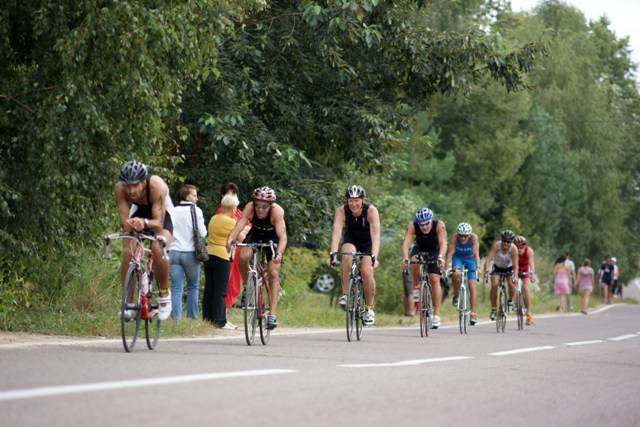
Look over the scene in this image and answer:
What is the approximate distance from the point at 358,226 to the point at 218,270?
207 cm

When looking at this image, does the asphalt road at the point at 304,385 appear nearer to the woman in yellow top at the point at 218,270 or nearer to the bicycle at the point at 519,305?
the woman in yellow top at the point at 218,270

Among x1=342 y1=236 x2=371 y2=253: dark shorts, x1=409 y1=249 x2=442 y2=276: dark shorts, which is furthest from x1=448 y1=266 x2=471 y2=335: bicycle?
x1=342 y1=236 x2=371 y2=253: dark shorts

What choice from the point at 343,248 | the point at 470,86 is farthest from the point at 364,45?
the point at 343,248

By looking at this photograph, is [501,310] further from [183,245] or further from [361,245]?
[183,245]

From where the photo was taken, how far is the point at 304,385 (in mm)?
8984

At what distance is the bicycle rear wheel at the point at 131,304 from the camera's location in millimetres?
11961

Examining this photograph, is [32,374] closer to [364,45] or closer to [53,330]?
[53,330]

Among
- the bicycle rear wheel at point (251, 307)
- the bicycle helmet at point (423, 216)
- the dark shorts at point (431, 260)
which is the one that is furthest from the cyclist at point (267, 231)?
the dark shorts at point (431, 260)

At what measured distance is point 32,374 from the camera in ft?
29.8

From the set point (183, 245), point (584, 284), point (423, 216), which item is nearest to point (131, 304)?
point (183, 245)

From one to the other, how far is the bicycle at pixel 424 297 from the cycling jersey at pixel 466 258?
2.18 metres

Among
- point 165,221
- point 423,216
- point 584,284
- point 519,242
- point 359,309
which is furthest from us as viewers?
point 584,284

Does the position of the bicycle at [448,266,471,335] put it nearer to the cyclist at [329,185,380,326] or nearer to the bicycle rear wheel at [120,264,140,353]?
the cyclist at [329,185,380,326]

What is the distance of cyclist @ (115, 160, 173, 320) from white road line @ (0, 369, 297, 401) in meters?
2.62
